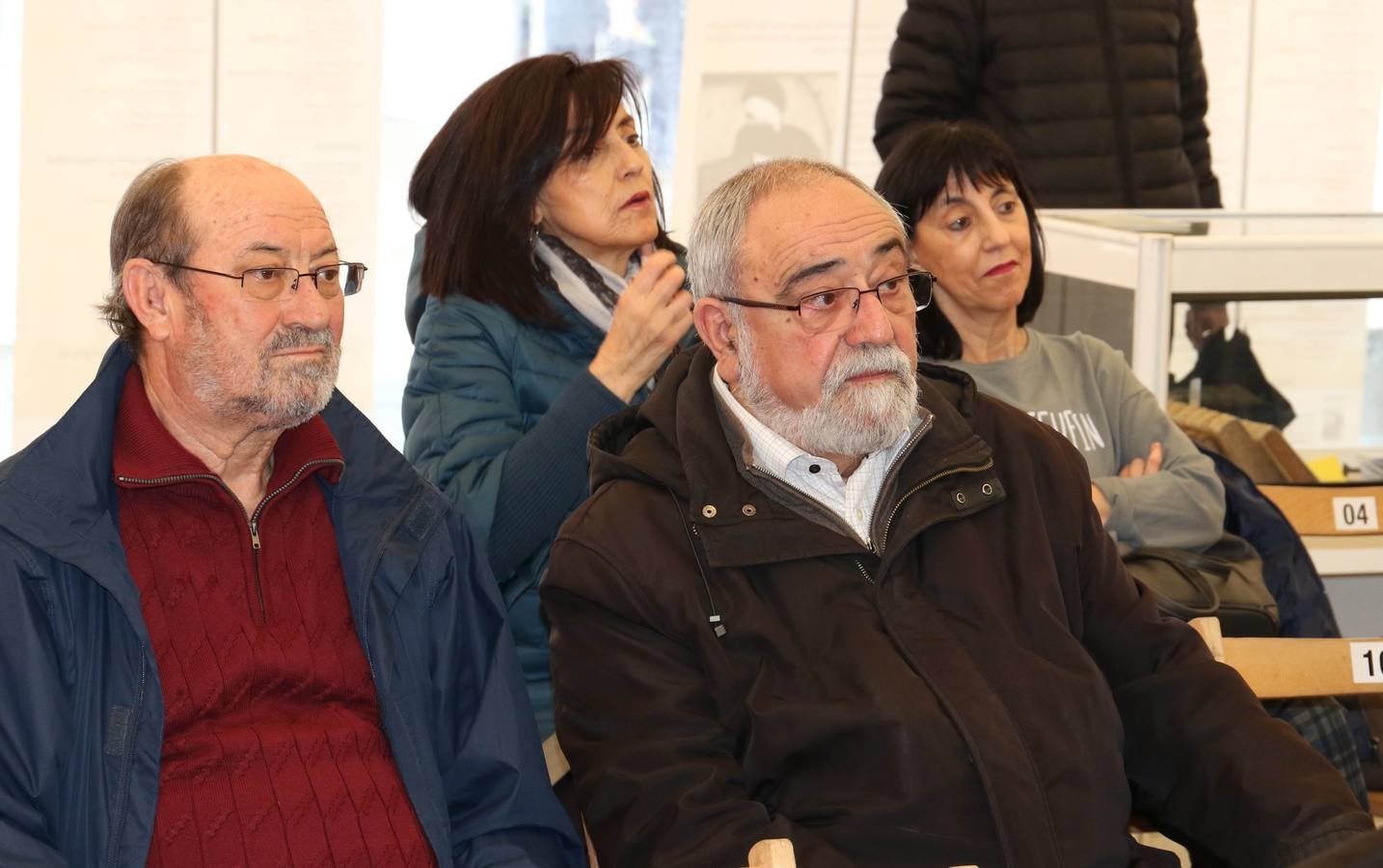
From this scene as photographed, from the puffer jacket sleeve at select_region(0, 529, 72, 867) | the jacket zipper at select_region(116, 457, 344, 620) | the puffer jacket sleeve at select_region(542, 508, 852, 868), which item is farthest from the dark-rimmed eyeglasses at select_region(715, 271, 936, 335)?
the puffer jacket sleeve at select_region(0, 529, 72, 867)

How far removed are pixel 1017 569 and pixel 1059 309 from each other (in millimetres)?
1792

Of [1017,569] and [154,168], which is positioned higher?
[154,168]

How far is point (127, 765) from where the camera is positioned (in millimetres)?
2084

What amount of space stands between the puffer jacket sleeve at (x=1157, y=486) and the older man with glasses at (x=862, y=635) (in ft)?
2.35

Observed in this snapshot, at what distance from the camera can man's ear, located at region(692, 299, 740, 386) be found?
2.59 metres

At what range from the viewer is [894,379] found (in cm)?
242

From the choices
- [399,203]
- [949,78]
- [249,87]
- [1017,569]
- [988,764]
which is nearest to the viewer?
[988,764]

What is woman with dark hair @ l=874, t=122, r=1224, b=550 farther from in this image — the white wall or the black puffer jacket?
the white wall

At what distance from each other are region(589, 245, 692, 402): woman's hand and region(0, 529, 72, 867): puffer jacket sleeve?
1.04m

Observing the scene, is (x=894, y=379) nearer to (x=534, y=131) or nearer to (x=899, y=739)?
(x=899, y=739)

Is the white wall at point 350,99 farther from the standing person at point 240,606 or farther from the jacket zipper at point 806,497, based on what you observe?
the jacket zipper at point 806,497

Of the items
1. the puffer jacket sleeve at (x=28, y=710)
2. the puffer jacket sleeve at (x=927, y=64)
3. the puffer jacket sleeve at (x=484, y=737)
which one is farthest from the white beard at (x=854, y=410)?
the puffer jacket sleeve at (x=927, y=64)

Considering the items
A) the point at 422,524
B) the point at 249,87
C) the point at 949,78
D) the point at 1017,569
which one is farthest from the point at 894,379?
the point at 249,87

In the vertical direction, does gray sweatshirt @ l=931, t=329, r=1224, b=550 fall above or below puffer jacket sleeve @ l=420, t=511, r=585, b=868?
above
